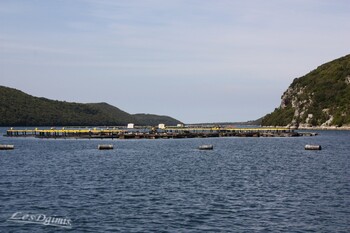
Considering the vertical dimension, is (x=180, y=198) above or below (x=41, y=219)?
above

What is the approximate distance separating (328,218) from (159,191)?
23.4 meters

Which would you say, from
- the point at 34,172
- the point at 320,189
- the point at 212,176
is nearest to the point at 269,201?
the point at 320,189

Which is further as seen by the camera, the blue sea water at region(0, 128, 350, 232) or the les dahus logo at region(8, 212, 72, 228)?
the blue sea water at region(0, 128, 350, 232)

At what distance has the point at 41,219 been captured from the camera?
156 ft

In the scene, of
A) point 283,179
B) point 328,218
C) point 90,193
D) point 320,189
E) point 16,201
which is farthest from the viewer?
point 283,179

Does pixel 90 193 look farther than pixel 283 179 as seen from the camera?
No

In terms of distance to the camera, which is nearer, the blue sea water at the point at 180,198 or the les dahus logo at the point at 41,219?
the les dahus logo at the point at 41,219

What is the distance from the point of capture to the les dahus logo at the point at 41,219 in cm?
4567

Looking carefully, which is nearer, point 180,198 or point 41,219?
point 41,219

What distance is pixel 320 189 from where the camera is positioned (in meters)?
67.4

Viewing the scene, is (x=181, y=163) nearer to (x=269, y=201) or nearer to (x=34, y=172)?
(x=34, y=172)

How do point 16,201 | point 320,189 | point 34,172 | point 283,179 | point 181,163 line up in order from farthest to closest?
point 181,163 → point 34,172 → point 283,179 → point 320,189 → point 16,201

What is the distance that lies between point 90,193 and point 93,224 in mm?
17958

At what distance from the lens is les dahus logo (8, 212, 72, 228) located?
45.7 metres
